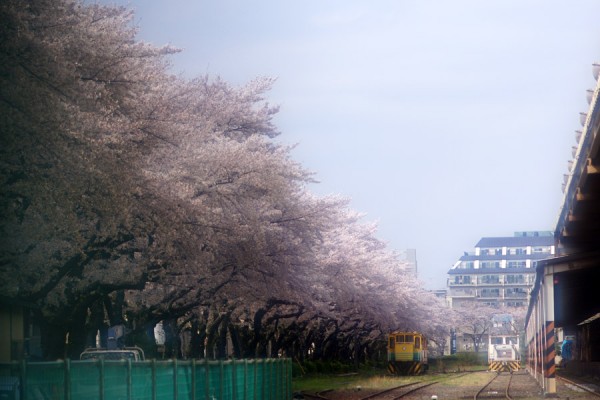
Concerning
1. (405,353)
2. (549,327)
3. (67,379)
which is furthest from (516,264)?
(67,379)

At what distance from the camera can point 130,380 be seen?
10883 millimetres

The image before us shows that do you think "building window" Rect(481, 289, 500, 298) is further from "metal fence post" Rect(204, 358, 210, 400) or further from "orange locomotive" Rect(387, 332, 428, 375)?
"metal fence post" Rect(204, 358, 210, 400)

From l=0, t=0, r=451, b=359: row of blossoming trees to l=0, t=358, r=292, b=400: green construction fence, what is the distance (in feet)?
11.8

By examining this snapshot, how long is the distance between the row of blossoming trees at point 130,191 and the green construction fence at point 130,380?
3595 mm

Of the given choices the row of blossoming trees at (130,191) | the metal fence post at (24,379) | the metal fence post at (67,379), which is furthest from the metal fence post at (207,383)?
the metal fence post at (24,379)

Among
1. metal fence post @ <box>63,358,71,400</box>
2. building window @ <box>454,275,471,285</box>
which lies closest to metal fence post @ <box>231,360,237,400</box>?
metal fence post @ <box>63,358,71,400</box>

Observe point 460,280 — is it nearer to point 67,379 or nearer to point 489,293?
point 489,293

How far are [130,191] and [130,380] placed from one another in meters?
7.86

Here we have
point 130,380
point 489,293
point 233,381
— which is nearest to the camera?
point 130,380

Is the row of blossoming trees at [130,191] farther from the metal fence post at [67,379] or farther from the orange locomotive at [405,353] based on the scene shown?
the orange locomotive at [405,353]

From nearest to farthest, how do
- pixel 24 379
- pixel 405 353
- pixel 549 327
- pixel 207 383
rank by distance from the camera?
pixel 24 379 → pixel 207 383 → pixel 549 327 → pixel 405 353

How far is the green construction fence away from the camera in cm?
844

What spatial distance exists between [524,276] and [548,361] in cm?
16834

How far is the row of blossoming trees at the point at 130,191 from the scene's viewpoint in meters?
15.7
